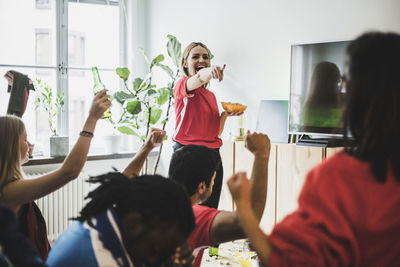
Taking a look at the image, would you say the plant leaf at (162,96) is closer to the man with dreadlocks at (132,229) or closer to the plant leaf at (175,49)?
the plant leaf at (175,49)

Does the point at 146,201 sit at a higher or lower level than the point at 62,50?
lower

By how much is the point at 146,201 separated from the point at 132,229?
7 centimetres

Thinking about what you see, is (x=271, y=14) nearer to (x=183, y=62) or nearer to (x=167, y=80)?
(x=183, y=62)

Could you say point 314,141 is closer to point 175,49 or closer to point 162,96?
point 162,96

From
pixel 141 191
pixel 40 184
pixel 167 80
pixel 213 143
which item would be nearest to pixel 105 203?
pixel 141 191

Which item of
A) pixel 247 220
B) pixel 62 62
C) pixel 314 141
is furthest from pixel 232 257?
pixel 62 62

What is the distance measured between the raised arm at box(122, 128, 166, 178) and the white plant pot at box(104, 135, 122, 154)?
8.39 feet

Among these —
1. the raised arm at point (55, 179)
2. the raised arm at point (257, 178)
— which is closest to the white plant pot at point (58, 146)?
the raised arm at point (55, 179)

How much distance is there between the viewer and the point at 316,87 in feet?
9.73

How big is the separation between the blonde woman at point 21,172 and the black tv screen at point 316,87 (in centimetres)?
195

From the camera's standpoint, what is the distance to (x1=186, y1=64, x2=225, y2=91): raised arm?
218cm

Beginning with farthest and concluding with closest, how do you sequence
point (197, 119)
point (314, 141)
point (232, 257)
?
point (232, 257) → point (314, 141) → point (197, 119)

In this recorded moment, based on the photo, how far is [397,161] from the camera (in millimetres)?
792

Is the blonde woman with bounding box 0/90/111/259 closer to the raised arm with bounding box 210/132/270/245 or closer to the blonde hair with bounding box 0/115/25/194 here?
the blonde hair with bounding box 0/115/25/194
